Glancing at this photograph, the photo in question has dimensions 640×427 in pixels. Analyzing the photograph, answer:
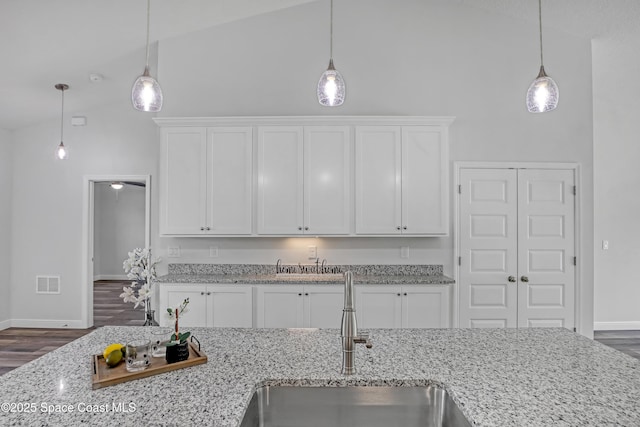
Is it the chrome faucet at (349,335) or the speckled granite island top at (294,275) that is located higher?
the chrome faucet at (349,335)

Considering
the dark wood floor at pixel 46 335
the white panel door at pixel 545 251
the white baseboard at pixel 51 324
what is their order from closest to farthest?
the white panel door at pixel 545 251, the dark wood floor at pixel 46 335, the white baseboard at pixel 51 324

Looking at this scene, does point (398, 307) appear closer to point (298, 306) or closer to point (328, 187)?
point (298, 306)

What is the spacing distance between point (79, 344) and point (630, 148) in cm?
660

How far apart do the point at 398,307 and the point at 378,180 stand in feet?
4.01

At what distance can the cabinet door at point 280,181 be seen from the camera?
361cm

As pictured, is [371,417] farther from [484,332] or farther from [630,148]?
[630,148]

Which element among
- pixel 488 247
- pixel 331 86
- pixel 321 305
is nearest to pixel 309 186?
pixel 321 305

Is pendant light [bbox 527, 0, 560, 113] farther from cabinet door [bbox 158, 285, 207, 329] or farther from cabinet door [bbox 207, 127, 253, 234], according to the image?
cabinet door [bbox 158, 285, 207, 329]

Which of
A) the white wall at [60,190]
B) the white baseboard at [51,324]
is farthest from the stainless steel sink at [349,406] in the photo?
the white baseboard at [51,324]

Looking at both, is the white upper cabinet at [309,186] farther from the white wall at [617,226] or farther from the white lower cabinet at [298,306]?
the white wall at [617,226]

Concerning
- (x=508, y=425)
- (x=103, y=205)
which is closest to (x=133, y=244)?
(x=103, y=205)

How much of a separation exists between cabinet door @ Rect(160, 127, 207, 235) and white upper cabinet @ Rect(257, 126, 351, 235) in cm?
60

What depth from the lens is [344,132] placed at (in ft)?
11.8

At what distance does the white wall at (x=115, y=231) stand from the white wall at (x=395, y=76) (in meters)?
5.81
